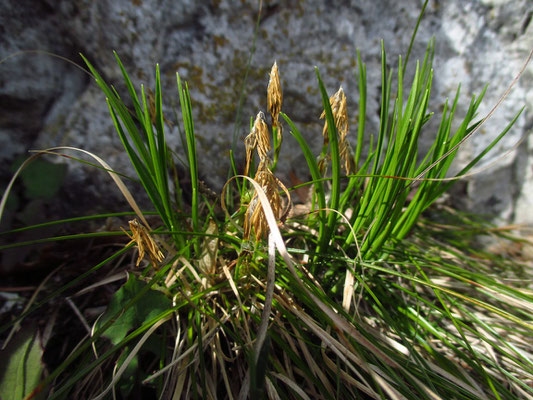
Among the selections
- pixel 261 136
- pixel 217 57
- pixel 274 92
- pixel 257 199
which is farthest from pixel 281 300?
pixel 217 57

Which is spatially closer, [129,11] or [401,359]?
[401,359]

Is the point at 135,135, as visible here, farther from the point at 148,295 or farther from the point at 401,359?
the point at 401,359

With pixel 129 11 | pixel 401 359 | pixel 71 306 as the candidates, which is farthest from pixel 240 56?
pixel 401 359

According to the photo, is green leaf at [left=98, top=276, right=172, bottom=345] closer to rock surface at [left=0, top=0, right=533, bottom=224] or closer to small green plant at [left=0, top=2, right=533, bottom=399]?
small green plant at [left=0, top=2, right=533, bottom=399]

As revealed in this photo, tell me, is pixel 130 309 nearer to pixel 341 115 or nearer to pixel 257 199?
pixel 257 199

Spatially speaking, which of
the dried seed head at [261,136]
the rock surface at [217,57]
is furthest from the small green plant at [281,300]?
the rock surface at [217,57]

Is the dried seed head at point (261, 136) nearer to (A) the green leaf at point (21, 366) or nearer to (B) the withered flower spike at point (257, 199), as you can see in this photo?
(B) the withered flower spike at point (257, 199)
